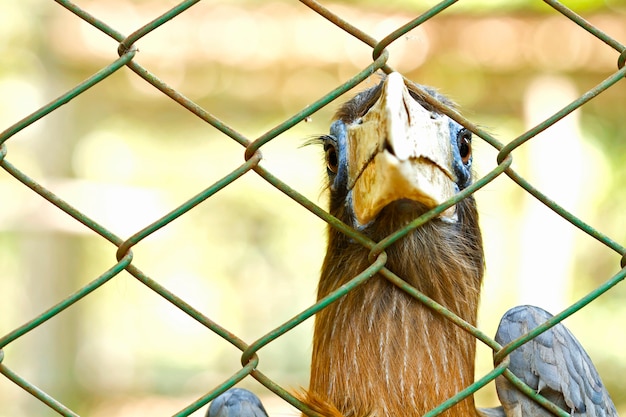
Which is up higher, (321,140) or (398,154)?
(321,140)

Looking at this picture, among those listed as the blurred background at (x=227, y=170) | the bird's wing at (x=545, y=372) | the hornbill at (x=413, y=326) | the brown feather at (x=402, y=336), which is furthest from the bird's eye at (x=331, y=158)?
the blurred background at (x=227, y=170)

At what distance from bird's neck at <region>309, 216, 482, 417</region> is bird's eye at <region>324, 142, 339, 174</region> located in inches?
13.8

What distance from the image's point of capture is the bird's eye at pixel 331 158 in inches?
104

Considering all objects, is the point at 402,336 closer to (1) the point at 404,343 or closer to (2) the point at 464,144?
(1) the point at 404,343

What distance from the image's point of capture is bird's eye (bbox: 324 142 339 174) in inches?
104

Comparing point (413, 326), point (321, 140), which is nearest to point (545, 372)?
point (413, 326)

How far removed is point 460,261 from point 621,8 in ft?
18.5

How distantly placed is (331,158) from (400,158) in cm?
101

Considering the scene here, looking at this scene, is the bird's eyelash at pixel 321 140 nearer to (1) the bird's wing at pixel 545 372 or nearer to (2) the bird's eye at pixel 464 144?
(2) the bird's eye at pixel 464 144

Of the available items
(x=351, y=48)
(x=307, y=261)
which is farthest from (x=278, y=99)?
(x=307, y=261)

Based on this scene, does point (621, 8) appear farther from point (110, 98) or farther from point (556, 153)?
point (110, 98)

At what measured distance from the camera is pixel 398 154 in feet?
5.44

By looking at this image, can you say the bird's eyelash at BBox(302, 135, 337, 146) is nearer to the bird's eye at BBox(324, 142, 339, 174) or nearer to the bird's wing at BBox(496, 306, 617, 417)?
the bird's eye at BBox(324, 142, 339, 174)

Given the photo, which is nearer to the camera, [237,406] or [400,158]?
[400,158]
